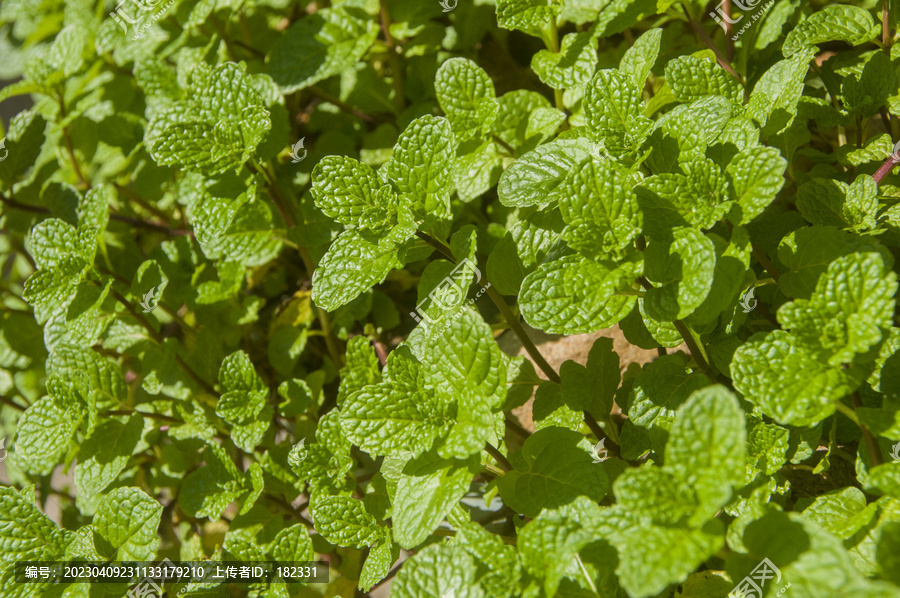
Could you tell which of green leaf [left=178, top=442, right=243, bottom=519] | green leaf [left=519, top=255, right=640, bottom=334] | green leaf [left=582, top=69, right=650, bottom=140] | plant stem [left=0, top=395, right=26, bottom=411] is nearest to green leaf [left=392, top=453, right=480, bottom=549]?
green leaf [left=519, top=255, right=640, bottom=334]

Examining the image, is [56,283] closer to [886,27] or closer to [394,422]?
[394,422]

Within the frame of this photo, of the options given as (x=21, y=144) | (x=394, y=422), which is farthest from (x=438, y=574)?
(x=21, y=144)

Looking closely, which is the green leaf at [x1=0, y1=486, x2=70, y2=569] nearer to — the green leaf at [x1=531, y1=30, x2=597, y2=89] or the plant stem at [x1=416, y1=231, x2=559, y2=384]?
the plant stem at [x1=416, y1=231, x2=559, y2=384]

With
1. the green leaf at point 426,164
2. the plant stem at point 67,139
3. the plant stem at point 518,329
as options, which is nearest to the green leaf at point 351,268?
the green leaf at point 426,164

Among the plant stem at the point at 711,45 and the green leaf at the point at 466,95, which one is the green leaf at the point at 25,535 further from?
the plant stem at the point at 711,45

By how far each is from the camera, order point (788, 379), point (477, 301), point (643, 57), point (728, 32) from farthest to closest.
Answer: point (477, 301)
point (728, 32)
point (643, 57)
point (788, 379)
